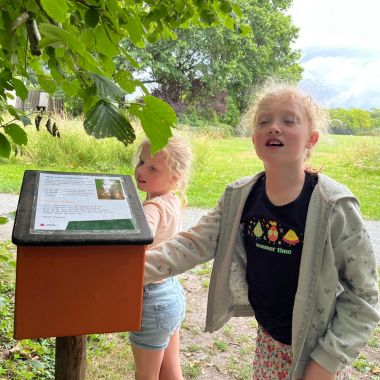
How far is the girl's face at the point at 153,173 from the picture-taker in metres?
1.71

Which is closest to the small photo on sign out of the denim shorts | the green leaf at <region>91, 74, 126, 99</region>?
the green leaf at <region>91, 74, 126, 99</region>

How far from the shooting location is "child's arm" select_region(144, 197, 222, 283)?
4.67ft

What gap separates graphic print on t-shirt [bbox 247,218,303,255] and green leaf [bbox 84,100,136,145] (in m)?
0.74

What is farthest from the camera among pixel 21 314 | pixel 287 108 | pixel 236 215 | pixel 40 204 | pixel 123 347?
pixel 123 347

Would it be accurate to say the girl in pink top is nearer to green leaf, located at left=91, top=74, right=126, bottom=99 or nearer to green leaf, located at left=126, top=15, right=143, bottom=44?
green leaf, located at left=126, top=15, right=143, bottom=44

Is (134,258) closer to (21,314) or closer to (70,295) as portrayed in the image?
(70,295)

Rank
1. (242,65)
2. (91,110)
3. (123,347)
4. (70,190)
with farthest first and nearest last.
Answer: (242,65)
(123,347)
(70,190)
(91,110)

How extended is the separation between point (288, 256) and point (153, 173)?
2.06ft

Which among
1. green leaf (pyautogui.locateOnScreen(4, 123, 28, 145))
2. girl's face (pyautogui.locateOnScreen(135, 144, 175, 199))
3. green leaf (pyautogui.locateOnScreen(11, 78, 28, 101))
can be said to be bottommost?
girl's face (pyautogui.locateOnScreen(135, 144, 175, 199))

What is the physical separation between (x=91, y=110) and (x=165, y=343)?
1132 millimetres

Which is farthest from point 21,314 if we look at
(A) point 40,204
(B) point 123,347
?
(B) point 123,347

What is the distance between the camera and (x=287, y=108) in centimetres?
141

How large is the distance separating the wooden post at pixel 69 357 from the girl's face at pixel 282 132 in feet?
2.64

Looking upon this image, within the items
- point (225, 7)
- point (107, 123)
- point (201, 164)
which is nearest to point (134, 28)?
point (107, 123)
